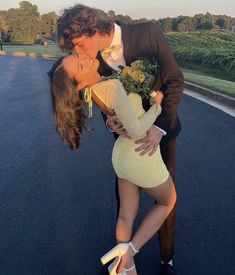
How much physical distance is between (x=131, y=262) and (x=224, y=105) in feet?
25.6

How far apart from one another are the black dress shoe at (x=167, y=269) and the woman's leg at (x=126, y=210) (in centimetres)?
37

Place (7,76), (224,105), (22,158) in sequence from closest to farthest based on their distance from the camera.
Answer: (22,158)
(224,105)
(7,76)

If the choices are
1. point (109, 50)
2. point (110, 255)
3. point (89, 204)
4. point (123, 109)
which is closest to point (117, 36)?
point (109, 50)

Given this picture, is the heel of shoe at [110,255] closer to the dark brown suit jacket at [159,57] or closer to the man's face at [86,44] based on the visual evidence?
the dark brown suit jacket at [159,57]

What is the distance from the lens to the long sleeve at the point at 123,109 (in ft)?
8.14

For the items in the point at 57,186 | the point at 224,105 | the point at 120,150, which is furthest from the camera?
the point at 224,105

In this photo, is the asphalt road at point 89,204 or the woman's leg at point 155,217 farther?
the asphalt road at point 89,204

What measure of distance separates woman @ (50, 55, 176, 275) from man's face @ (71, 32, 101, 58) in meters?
0.06

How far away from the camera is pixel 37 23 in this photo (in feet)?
315

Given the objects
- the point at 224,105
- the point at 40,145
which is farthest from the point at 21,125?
the point at 224,105

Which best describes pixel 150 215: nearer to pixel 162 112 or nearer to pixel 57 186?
pixel 162 112

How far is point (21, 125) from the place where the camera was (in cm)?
895

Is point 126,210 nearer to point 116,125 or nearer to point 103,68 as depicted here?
point 116,125

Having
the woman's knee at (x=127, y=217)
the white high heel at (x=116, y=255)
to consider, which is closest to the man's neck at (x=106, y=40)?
the woman's knee at (x=127, y=217)
